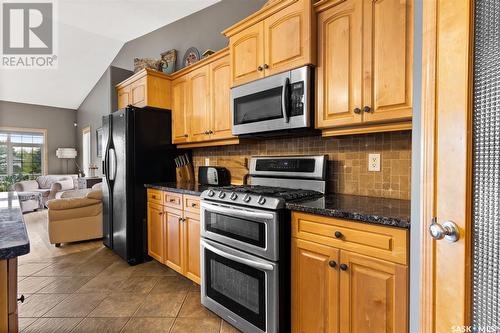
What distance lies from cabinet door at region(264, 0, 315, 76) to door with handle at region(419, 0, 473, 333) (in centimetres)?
97

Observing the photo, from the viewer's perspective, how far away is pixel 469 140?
80cm

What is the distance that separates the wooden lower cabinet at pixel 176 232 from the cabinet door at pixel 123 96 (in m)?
1.36

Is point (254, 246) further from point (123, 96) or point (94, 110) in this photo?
point (94, 110)

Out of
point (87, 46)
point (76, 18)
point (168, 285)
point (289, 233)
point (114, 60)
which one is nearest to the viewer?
point (289, 233)

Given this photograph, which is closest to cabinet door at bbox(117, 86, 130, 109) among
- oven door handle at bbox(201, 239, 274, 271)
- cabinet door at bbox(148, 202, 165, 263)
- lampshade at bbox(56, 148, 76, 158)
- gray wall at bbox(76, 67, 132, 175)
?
cabinet door at bbox(148, 202, 165, 263)

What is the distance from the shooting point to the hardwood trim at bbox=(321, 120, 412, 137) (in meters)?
1.52

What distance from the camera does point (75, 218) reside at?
12.1 feet

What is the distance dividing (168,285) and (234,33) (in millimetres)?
2374

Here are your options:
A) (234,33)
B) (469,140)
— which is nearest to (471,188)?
(469,140)

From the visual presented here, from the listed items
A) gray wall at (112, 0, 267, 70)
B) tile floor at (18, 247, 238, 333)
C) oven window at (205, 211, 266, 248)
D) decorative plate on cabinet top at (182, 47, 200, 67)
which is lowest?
tile floor at (18, 247, 238, 333)

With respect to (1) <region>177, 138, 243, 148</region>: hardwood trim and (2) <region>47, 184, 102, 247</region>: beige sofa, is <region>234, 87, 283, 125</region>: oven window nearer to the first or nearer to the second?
→ (1) <region>177, 138, 243, 148</region>: hardwood trim

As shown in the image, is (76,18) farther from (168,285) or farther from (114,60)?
(168,285)

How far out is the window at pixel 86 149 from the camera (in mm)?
7531

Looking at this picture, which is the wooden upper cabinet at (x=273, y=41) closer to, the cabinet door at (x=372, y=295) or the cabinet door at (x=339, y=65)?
the cabinet door at (x=339, y=65)
